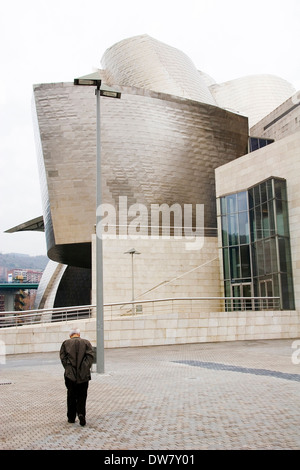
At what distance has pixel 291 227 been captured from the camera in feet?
78.7

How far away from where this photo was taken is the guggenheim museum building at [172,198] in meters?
24.9

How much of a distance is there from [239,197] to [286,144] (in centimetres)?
420

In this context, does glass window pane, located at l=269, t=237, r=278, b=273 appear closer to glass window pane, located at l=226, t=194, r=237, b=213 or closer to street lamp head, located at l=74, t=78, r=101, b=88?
glass window pane, located at l=226, t=194, r=237, b=213

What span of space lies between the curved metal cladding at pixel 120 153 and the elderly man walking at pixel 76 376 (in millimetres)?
25486

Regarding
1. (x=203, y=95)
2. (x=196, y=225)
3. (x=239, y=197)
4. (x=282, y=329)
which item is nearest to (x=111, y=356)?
(x=282, y=329)

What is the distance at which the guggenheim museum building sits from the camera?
979 inches

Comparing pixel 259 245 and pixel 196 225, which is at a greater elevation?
pixel 196 225

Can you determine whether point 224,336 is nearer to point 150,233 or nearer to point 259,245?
point 259,245

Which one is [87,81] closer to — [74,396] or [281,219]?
[74,396]

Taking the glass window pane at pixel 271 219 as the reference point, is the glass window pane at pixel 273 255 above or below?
below

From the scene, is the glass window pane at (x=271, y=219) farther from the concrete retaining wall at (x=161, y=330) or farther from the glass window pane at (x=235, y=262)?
the concrete retaining wall at (x=161, y=330)

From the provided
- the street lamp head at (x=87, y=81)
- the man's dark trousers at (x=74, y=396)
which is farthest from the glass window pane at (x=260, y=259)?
the man's dark trousers at (x=74, y=396)
